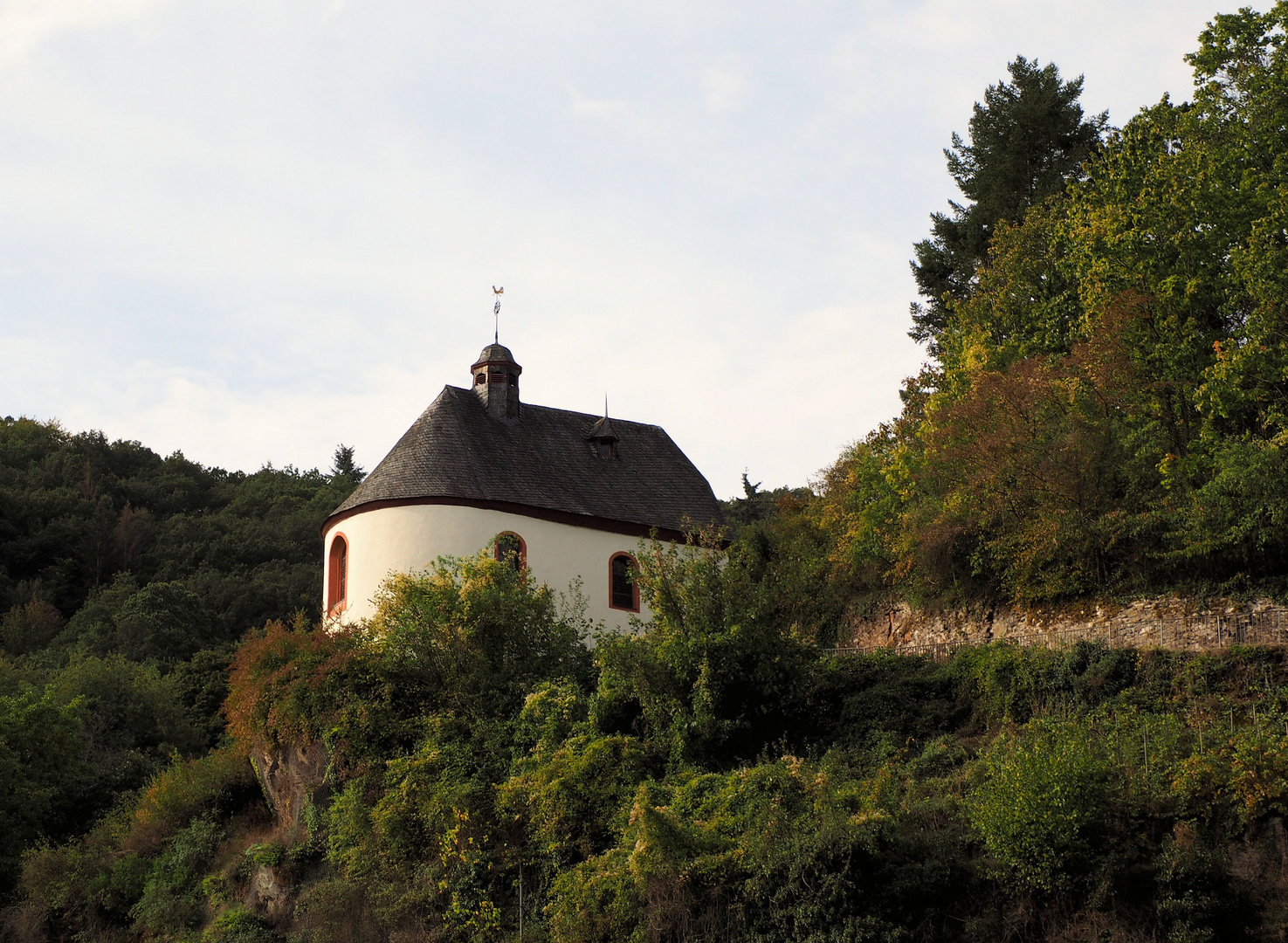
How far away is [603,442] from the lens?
38.3 metres

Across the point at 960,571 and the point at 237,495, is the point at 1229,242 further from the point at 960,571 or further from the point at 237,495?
the point at 237,495

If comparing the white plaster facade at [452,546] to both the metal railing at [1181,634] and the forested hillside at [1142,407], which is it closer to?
the forested hillside at [1142,407]

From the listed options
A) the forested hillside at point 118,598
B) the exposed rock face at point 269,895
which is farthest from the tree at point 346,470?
the exposed rock face at point 269,895

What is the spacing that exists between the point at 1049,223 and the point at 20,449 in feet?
169

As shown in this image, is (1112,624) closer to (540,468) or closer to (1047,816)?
(1047,816)

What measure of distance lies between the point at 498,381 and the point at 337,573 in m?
7.41

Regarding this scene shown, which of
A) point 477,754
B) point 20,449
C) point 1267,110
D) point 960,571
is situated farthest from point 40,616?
point 1267,110

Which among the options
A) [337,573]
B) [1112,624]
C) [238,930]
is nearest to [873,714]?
[1112,624]

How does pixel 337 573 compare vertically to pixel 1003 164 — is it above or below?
below

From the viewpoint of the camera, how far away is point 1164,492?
86.5 feet

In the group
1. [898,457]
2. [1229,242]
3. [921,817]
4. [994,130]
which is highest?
[994,130]

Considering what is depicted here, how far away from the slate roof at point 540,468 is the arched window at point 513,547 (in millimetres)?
901

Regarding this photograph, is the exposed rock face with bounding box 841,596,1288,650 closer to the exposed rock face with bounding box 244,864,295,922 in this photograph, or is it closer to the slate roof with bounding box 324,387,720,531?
the slate roof with bounding box 324,387,720,531

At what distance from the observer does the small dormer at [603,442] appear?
38.0m
